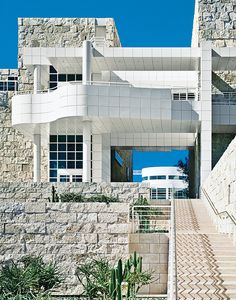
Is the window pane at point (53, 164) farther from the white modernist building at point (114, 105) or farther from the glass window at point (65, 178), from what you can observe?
the glass window at point (65, 178)

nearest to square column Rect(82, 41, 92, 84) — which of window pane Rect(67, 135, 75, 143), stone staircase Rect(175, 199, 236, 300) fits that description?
window pane Rect(67, 135, 75, 143)

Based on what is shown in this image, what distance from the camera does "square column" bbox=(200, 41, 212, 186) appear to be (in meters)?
34.9

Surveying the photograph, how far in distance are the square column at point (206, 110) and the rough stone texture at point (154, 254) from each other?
15861mm

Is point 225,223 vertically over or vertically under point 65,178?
under

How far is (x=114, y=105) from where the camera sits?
33219 millimetres

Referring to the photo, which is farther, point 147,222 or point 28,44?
point 28,44

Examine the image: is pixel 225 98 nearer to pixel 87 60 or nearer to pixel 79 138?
pixel 79 138

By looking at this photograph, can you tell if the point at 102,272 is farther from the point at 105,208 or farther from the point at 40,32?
the point at 40,32

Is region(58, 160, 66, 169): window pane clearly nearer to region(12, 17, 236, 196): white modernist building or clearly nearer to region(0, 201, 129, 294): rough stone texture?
region(12, 17, 236, 196): white modernist building

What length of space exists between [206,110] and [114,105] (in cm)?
549

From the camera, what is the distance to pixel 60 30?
4559 cm

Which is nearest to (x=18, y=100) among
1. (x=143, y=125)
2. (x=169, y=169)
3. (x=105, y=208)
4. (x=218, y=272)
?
(x=143, y=125)

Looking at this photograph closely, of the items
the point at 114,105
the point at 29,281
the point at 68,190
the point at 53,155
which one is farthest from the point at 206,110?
the point at 29,281

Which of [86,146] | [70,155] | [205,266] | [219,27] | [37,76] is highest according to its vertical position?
[219,27]
